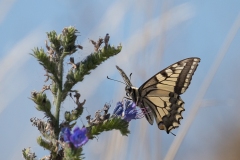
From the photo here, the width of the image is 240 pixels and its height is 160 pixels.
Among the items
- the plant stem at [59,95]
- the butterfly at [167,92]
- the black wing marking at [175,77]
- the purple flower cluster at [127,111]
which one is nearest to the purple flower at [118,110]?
the purple flower cluster at [127,111]

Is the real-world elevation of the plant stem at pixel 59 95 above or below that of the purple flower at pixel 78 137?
above

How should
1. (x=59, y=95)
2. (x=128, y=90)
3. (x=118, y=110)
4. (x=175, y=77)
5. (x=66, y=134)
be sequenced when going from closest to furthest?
1. (x=66, y=134)
2. (x=59, y=95)
3. (x=118, y=110)
4. (x=128, y=90)
5. (x=175, y=77)

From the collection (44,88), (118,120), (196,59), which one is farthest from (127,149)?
(44,88)

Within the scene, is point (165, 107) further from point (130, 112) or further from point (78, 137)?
point (78, 137)

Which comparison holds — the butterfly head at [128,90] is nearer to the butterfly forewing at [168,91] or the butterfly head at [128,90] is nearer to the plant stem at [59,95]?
the butterfly forewing at [168,91]

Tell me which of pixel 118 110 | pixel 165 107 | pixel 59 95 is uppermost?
pixel 165 107

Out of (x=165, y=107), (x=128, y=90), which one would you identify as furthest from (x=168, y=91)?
(x=128, y=90)

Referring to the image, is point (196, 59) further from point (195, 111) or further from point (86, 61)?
point (86, 61)
